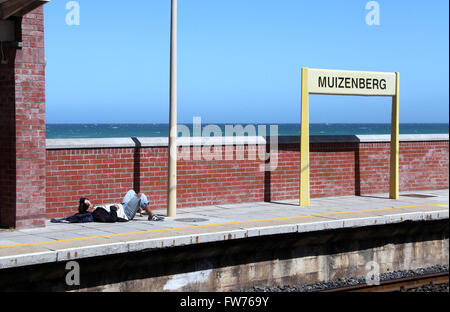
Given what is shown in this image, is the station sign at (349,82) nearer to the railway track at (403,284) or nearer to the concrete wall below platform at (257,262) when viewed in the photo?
the concrete wall below platform at (257,262)

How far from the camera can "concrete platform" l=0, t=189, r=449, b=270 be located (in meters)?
10.3

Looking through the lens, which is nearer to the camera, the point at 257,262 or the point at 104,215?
the point at 257,262

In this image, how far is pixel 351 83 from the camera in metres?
16.3

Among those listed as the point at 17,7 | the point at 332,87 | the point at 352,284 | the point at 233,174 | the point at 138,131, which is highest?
the point at 138,131

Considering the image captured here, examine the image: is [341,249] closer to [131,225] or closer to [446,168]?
[131,225]

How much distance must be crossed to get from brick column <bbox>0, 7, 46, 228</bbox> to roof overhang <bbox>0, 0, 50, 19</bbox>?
7.8 inches

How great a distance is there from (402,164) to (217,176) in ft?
19.5

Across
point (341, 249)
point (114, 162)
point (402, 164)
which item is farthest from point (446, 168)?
point (114, 162)

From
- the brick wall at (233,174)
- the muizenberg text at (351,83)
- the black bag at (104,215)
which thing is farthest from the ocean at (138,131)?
the black bag at (104,215)

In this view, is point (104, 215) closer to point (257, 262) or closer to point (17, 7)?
point (257, 262)

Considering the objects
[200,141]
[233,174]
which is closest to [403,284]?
[233,174]

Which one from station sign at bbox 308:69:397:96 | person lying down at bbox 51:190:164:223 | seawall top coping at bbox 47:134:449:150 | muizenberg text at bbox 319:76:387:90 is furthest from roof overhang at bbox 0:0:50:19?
muizenberg text at bbox 319:76:387:90

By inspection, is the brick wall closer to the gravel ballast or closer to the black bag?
the black bag

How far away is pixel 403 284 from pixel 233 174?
4735 mm
